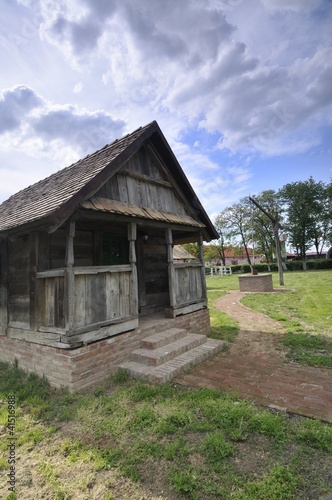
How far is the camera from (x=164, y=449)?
9.93 ft

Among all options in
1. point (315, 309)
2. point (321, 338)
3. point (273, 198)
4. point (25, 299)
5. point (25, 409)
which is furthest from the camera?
point (273, 198)

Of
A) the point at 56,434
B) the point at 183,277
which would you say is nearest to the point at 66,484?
the point at 56,434

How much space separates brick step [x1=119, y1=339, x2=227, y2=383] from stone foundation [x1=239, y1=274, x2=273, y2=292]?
474 inches

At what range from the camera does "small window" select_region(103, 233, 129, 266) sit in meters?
7.31

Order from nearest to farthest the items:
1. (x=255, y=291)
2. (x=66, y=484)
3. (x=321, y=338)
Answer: (x=66, y=484) < (x=321, y=338) < (x=255, y=291)

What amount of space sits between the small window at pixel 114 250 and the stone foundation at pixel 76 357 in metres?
2.06

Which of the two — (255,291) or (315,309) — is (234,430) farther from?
(255,291)

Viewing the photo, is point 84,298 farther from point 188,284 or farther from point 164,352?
point 188,284

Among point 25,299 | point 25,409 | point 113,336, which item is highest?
point 25,299

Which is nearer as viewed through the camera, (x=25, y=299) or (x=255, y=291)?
(x=25, y=299)

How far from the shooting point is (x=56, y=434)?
352cm

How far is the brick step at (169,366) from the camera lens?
4762 millimetres

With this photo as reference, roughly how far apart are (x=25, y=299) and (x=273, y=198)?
50251 millimetres

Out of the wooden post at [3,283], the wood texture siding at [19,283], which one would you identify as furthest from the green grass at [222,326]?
the wooden post at [3,283]
